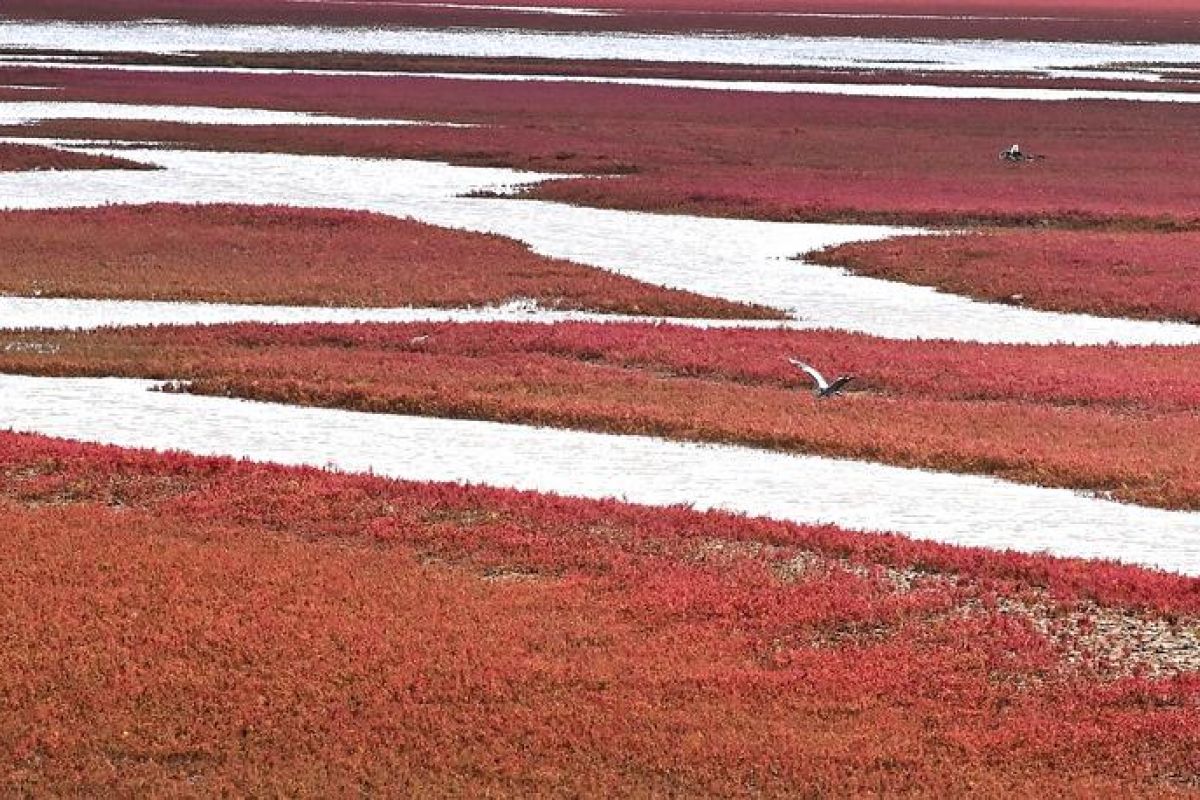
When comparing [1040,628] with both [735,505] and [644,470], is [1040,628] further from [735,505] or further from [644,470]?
[644,470]

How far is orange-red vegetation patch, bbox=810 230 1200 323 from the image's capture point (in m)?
39.8

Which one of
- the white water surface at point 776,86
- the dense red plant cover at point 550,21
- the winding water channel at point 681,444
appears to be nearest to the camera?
the winding water channel at point 681,444

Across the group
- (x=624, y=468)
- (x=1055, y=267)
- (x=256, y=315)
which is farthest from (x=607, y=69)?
(x=624, y=468)

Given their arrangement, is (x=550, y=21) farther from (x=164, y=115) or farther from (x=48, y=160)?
(x=48, y=160)

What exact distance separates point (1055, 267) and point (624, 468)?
2183 centimetres

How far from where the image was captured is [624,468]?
24.4m

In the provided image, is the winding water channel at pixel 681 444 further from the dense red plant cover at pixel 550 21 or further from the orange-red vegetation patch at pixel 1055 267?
the dense red plant cover at pixel 550 21

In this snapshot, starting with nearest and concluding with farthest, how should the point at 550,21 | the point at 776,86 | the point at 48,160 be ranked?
the point at 48,160 < the point at 776,86 < the point at 550,21

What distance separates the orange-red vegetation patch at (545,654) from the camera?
1355 centimetres

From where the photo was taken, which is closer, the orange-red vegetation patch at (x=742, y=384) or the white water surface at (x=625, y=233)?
the orange-red vegetation patch at (x=742, y=384)

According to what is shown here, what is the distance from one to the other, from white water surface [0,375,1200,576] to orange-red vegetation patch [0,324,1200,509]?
0.55 metres

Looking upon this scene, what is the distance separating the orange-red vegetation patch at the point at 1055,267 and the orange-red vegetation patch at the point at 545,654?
68.3 ft

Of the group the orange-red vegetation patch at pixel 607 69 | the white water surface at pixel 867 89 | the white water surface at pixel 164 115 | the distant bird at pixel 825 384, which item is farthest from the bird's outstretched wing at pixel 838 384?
the orange-red vegetation patch at pixel 607 69

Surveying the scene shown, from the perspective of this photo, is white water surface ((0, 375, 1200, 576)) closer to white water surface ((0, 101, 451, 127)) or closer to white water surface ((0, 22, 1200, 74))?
white water surface ((0, 101, 451, 127))
